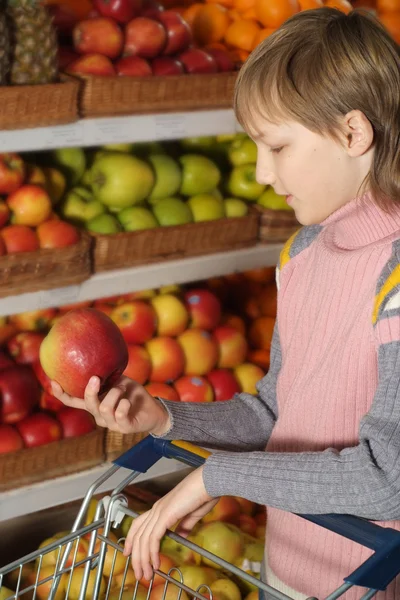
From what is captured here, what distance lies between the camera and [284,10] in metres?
2.54

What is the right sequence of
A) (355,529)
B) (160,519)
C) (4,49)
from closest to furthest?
(355,529)
(160,519)
(4,49)

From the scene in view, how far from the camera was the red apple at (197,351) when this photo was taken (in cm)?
237

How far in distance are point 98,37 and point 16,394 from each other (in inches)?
37.7

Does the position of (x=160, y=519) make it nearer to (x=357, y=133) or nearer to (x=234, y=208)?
(x=357, y=133)

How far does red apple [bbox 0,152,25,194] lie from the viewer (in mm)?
2051

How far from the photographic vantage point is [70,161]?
2.30 meters

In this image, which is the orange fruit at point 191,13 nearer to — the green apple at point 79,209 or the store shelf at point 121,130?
the store shelf at point 121,130

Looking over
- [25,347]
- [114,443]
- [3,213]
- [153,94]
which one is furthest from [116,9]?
[114,443]

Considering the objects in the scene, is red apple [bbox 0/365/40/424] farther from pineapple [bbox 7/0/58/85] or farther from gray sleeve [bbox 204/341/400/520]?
gray sleeve [bbox 204/341/400/520]

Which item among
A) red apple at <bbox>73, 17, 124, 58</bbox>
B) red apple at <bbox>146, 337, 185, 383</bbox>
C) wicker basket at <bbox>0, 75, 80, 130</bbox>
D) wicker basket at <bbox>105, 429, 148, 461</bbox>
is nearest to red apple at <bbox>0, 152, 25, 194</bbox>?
wicker basket at <bbox>0, 75, 80, 130</bbox>

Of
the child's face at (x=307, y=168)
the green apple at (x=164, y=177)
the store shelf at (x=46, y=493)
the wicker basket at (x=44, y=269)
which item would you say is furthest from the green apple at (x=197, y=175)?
the child's face at (x=307, y=168)

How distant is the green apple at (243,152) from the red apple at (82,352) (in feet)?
4.63

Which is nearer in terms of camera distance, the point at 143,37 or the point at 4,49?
the point at 4,49

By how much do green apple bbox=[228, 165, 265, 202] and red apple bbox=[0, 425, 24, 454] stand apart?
3.33 ft
